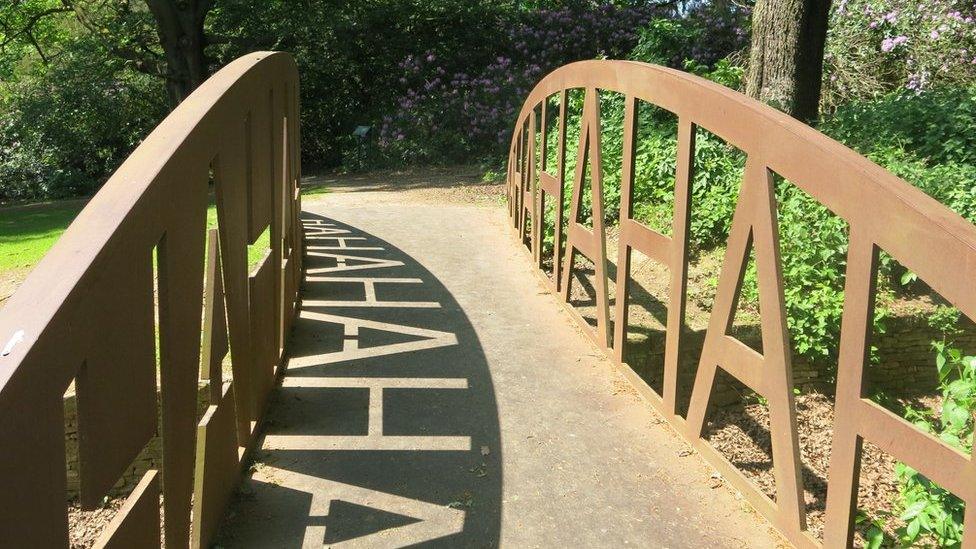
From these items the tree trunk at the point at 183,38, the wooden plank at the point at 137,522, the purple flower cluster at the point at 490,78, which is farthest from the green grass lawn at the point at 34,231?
the purple flower cluster at the point at 490,78

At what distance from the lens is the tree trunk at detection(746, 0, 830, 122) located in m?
7.04

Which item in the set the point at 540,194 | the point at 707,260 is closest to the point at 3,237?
the point at 540,194

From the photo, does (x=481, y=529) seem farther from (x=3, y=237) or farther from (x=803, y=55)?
(x=3, y=237)

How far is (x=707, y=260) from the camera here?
21.1 feet

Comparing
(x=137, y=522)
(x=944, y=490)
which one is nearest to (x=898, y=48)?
(x=944, y=490)

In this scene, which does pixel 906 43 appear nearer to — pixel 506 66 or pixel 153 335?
pixel 506 66

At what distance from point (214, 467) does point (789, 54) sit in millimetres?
5902

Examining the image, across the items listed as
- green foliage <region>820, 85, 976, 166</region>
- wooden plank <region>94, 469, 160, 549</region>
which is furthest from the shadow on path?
green foliage <region>820, 85, 976, 166</region>

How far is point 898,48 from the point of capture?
957 cm

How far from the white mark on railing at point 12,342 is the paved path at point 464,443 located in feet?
4.94

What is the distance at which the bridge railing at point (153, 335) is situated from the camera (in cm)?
152

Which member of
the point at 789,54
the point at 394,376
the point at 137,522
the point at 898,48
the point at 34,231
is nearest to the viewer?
the point at 137,522

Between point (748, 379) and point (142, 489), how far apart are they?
1.90 m

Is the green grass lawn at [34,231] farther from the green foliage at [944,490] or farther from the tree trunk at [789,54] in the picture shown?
the tree trunk at [789,54]
